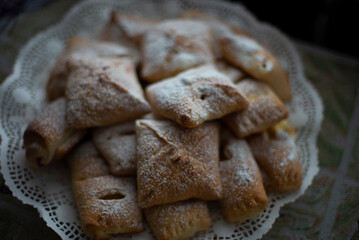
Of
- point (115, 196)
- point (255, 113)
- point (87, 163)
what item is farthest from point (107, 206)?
point (255, 113)

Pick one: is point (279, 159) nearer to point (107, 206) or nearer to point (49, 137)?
point (107, 206)

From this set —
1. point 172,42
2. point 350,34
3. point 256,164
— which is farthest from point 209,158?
point 350,34

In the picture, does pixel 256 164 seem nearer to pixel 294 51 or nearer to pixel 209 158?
pixel 209 158

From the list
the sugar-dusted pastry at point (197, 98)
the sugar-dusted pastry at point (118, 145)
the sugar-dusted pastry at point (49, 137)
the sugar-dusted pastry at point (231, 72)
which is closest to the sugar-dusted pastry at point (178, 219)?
the sugar-dusted pastry at point (118, 145)

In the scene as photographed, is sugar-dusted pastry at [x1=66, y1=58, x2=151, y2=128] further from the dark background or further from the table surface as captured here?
the dark background

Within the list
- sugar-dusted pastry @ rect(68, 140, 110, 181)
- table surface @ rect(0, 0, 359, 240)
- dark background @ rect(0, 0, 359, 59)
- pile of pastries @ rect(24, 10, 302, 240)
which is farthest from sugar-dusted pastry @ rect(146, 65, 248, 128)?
dark background @ rect(0, 0, 359, 59)

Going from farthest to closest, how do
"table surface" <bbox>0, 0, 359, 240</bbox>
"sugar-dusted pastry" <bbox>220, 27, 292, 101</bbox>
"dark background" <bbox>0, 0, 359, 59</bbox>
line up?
"dark background" <bbox>0, 0, 359, 59</bbox>, "sugar-dusted pastry" <bbox>220, 27, 292, 101</bbox>, "table surface" <bbox>0, 0, 359, 240</bbox>
